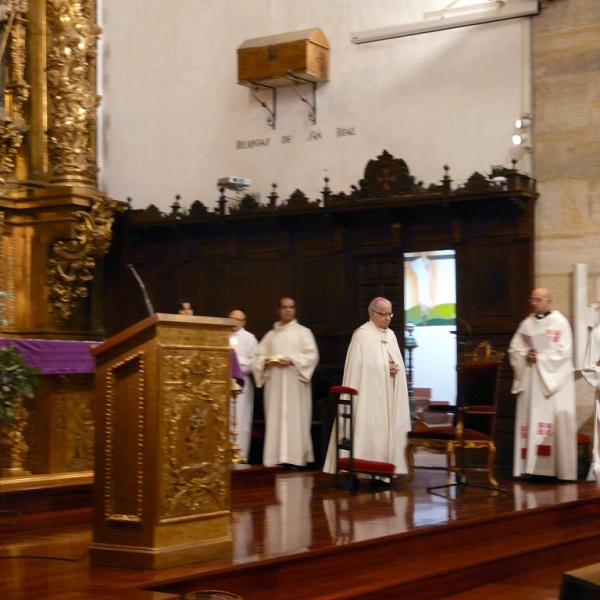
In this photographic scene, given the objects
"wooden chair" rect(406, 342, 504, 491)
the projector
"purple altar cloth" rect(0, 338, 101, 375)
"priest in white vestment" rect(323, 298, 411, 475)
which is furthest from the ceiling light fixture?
"purple altar cloth" rect(0, 338, 101, 375)

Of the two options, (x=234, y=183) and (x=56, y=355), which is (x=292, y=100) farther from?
(x=56, y=355)

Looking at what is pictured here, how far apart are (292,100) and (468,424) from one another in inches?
189

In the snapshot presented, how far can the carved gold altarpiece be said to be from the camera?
26.8 ft

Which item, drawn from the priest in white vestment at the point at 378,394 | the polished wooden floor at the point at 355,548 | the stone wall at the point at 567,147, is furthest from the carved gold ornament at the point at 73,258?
the stone wall at the point at 567,147

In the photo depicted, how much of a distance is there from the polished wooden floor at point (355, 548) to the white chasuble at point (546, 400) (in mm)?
814

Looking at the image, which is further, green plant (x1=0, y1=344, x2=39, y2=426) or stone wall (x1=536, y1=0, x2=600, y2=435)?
stone wall (x1=536, y1=0, x2=600, y2=435)

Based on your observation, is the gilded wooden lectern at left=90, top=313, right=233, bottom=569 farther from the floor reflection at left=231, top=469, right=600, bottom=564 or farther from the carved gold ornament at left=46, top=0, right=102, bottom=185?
the carved gold ornament at left=46, top=0, right=102, bottom=185

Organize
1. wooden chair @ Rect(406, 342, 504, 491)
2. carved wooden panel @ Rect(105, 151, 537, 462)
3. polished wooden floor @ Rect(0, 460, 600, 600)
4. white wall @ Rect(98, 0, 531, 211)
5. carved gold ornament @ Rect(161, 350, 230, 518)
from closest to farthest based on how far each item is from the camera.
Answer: polished wooden floor @ Rect(0, 460, 600, 600)
carved gold ornament @ Rect(161, 350, 230, 518)
wooden chair @ Rect(406, 342, 504, 491)
carved wooden panel @ Rect(105, 151, 537, 462)
white wall @ Rect(98, 0, 531, 211)

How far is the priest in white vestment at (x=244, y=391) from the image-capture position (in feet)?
35.8

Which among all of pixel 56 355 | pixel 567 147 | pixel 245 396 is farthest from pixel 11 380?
pixel 567 147

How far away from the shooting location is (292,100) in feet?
38.7

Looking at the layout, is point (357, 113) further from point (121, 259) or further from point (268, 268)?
point (121, 259)

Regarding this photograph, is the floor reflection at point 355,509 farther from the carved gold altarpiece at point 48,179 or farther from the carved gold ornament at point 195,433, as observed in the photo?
the carved gold altarpiece at point 48,179

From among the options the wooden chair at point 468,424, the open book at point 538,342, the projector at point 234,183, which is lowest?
the wooden chair at point 468,424
